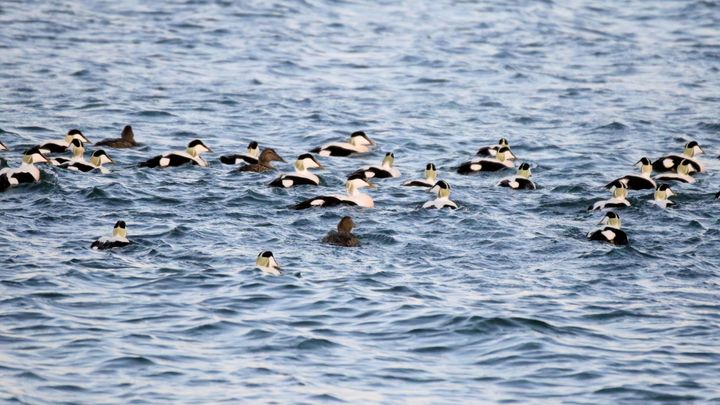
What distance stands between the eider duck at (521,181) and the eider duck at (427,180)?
944 mm

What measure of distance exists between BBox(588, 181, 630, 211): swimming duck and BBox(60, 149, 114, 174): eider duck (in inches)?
271

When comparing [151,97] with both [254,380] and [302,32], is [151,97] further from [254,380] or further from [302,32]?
[254,380]

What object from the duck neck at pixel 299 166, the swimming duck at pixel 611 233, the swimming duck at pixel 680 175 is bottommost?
the duck neck at pixel 299 166

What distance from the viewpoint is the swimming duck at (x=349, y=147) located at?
72.6 feet

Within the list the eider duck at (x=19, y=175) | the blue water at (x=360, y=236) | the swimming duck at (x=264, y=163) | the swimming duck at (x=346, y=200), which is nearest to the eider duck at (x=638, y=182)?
the blue water at (x=360, y=236)

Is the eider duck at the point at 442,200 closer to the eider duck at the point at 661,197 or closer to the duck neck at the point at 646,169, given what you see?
the eider duck at the point at 661,197

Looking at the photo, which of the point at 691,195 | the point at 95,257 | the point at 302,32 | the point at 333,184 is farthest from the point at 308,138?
the point at 302,32

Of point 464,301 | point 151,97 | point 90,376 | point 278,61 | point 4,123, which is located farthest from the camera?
point 278,61

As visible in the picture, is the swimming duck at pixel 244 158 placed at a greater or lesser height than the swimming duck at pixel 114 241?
lesser

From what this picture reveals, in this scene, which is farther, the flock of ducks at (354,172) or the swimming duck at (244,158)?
the swimming duck at (244,158)

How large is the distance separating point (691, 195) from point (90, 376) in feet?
33.5

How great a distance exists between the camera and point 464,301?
14.1 m

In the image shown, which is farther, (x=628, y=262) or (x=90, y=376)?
(x=628, y=262)

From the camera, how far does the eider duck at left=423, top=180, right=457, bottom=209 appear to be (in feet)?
58.5
